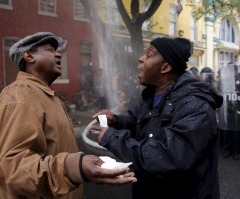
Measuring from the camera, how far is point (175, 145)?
4.55ft

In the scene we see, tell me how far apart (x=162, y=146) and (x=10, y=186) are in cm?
77

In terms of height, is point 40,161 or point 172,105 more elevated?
point 172,105

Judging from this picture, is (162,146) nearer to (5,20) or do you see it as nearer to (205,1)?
(5,20)

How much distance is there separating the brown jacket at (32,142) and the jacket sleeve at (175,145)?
35cm

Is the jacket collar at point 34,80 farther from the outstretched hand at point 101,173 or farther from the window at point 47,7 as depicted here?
the window at point 47,7

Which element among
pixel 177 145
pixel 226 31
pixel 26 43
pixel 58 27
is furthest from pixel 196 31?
pixel 177 145

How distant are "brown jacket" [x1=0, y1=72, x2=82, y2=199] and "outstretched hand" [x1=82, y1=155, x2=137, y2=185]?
0.11 meters

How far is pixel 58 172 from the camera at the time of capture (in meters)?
1.19

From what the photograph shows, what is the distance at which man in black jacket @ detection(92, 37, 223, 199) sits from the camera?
140cm

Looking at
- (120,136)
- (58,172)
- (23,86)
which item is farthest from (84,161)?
(23,86)

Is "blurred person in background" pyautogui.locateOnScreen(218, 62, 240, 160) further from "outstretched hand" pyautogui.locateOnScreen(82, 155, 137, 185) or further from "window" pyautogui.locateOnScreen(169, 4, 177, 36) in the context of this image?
"window" pyautogui.locateOnScreen(169, 4, 177, 36)

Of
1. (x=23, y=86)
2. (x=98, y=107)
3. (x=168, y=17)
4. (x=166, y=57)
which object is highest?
(x=168, y=17)

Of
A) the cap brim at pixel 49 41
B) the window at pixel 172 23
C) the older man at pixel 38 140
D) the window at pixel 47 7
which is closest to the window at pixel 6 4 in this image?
the window at pixel 47 7

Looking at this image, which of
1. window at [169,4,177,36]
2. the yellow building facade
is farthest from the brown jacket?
window at [169,4,177,36]
